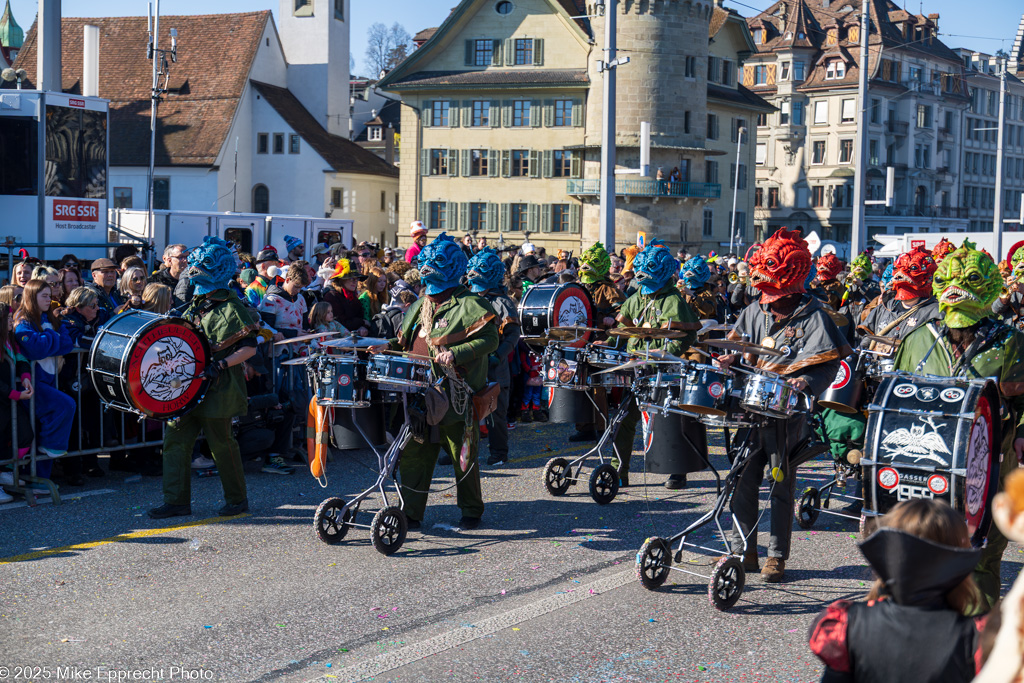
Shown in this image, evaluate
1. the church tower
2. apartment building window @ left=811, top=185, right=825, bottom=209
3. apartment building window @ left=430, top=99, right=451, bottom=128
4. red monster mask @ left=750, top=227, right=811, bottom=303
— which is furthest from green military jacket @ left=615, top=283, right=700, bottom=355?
apartment building window @ left=811, top=185, right=825, bottom=209

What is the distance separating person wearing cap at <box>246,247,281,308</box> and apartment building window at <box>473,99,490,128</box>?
44.7 m

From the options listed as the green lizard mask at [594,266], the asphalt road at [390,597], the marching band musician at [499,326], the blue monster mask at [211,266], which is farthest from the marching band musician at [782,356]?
the green lizard mask at [594,266]

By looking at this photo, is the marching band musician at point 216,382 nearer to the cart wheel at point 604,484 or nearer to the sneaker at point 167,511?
the sneaker at point 167,511

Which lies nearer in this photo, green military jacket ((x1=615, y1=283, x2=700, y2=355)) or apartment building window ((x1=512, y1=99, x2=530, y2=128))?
green military jacket ((x1=615, y1=283, x2=700, y2=355))

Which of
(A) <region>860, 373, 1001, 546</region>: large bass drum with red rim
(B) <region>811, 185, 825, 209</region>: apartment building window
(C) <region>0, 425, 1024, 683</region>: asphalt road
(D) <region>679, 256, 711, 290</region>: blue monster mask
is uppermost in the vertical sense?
(B) <region>811, 185, 825, 209</region>: apartment building window

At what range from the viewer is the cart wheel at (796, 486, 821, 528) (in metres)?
8.54

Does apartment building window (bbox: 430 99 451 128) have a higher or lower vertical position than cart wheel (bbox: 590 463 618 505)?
higher

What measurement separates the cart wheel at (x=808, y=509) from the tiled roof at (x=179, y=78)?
51.2 meters

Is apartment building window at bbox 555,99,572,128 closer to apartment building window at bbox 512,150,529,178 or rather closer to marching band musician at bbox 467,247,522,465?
apartment building window at bbox 512,150,529,178

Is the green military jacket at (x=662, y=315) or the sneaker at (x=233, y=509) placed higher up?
the green military jacket at (x=662, y=315)

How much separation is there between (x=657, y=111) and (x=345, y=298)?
146ft

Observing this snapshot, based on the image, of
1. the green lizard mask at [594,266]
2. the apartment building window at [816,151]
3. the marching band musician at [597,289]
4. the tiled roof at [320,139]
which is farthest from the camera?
the apartment building window at [816,151]

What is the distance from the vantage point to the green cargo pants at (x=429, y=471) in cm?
788

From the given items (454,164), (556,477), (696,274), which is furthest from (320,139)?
(556,477)
